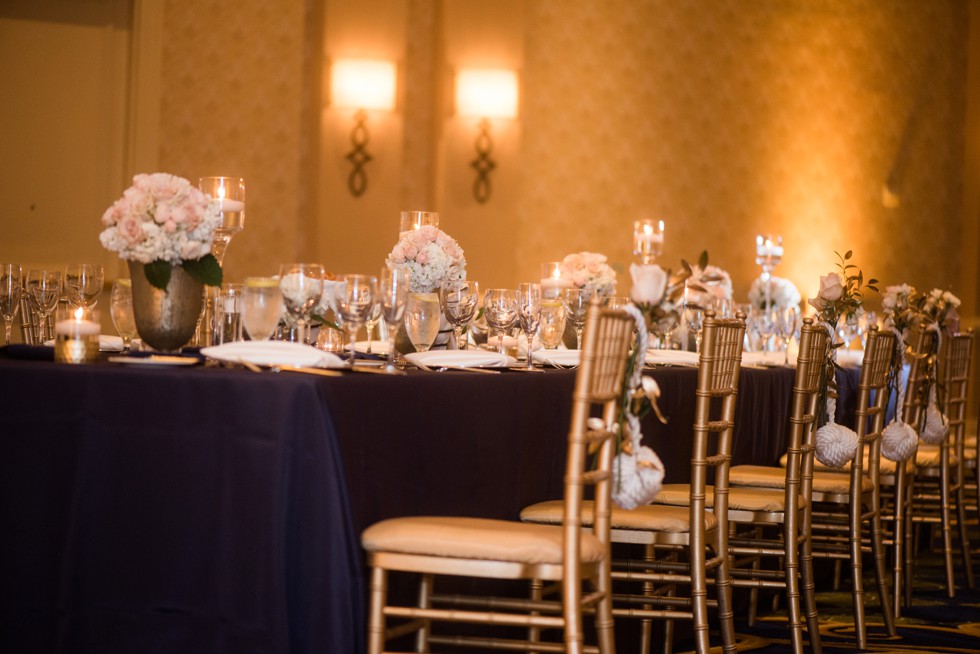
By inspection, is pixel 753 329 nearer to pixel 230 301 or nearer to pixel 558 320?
pixel 558 320

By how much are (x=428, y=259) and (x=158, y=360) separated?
1.10 m

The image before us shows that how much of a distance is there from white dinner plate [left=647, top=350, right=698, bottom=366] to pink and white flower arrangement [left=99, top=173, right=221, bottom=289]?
1.73 m

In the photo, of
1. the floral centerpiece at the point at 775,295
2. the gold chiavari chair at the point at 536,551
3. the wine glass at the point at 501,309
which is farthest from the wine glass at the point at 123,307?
the floral centerpiece at the point at 775,295

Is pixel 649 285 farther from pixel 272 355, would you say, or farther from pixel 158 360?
pixel 158 360

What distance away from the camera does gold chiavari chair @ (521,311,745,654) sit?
10.7 feet

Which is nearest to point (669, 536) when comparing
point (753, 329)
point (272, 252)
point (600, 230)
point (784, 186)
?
point (753, 329)

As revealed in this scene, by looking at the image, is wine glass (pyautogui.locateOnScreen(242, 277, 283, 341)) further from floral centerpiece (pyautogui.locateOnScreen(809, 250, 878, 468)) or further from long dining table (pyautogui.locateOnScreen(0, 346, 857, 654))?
floral centerpiece (pyautogui.locateOnScreen(809, 250, 878, 468))

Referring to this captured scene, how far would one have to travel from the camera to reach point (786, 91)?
957 centimetres

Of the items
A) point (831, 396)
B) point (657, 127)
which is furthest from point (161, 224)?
point (657, 127)

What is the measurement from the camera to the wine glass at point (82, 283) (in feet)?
11.2

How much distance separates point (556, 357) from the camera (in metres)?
3.66

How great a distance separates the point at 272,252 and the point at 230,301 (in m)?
4.16

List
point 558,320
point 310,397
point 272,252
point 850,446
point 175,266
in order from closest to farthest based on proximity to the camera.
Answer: point 310,397 < point 175,266 < point 558,320 < point 850,446 < point 272,252

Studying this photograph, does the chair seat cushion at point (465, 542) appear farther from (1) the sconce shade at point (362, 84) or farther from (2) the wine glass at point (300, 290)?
(1) the sconce shade at point (362, 84)
